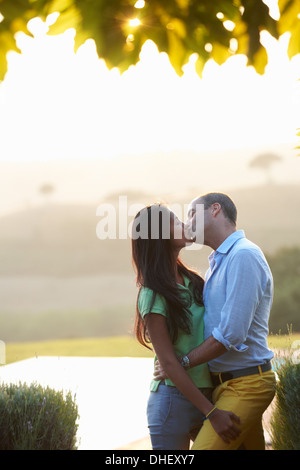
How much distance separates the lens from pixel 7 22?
206 centimetres

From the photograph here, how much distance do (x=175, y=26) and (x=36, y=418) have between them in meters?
2.14

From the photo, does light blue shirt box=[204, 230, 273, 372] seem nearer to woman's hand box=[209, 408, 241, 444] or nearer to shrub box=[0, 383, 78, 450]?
woman's hand box=[209, 408, 241, 444]

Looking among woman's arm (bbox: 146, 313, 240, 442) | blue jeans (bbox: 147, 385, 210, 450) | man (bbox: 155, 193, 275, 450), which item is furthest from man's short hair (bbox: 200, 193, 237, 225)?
blue jeans (bbox: 147, 385, 210, 450)

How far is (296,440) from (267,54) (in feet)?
6.91

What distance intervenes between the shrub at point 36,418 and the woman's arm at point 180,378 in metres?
0.98

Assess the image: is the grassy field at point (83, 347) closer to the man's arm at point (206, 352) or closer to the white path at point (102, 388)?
the white path at point (102, 388)

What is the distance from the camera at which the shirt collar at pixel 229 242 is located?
2770mm

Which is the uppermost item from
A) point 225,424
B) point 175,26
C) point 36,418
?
point 175,26

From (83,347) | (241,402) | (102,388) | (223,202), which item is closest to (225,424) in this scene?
(241,402)

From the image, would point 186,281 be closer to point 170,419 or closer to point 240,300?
point 240,300

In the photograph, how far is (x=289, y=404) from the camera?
3.22 meters

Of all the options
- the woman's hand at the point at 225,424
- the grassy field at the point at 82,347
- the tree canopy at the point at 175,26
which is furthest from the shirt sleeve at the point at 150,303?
the grassy field at the point at 82,347

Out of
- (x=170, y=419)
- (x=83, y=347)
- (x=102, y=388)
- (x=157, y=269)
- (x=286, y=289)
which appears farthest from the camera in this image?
(x=83, y=347)

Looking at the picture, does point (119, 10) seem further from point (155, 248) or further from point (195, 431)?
point (195, 431)
